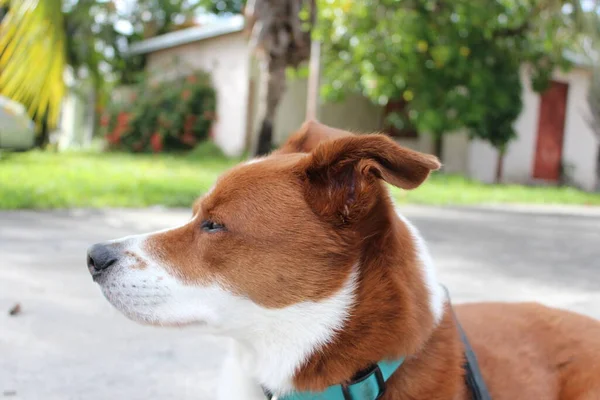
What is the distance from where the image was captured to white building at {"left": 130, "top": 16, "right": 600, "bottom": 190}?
18453 mm

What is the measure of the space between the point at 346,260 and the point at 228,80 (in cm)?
1727

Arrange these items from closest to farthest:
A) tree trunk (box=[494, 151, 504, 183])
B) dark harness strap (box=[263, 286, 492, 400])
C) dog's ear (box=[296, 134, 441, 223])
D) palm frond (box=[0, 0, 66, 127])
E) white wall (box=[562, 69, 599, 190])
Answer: dog's ear (box=[296, 134, 441, 223]), dark harness strap (box=[263, 286, 492, 400]), palm frond (box=[0, 0, 66, 127]), tree trunk (box=[494, 151, 504, 183]), white wall (box=[562, 69, 599, 190])

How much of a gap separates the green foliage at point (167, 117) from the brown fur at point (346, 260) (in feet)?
55.0

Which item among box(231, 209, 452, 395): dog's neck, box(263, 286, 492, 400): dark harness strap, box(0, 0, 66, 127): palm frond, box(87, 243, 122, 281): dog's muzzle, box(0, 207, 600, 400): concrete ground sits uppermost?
box(0, 0, 66, 127): palm frond

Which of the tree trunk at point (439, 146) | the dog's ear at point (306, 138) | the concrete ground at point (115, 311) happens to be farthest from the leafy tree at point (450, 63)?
the dog's ear at point (306, 138)

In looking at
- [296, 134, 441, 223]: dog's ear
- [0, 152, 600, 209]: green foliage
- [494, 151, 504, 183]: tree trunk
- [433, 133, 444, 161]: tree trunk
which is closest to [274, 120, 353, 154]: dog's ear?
[296, 134, 441, 223]: dog's ear

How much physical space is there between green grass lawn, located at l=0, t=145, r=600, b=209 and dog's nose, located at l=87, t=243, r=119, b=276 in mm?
4234

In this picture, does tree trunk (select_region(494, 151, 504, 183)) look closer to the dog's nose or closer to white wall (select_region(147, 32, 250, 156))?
white wall (select_region(147, 32, 250, 156))

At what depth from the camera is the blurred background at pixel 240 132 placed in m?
3.45

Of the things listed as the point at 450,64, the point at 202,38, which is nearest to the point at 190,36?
the point at 202,38

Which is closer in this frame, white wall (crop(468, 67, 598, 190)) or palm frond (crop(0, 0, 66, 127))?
palm frond (crop(0, 0, 66, 127))

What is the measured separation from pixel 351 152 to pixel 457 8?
1113 centimetres

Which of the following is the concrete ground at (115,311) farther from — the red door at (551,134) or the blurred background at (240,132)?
the red door at (551,134)

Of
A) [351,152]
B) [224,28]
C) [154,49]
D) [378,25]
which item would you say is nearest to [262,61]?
[378,25]
